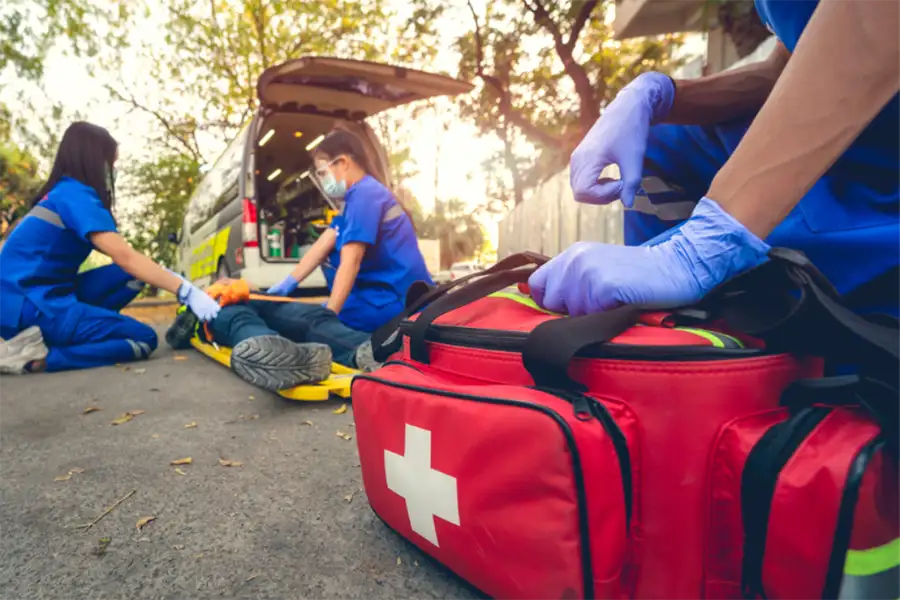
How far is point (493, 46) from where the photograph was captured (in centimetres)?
1080

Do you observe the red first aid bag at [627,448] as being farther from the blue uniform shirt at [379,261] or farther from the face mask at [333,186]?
the face mask at [333,186]

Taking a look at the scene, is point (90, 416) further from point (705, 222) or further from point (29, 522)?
point (705, 222)

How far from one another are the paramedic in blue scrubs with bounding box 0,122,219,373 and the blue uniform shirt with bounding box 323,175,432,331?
2.69ft

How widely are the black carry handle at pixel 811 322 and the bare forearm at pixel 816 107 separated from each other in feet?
0.37

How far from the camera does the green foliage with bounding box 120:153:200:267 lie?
41.7 ft

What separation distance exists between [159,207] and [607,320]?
1440 cm

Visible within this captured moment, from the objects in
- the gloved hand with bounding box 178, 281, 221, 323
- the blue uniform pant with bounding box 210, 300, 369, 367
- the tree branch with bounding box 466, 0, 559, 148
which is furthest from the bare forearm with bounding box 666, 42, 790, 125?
the tree branch with bounding box 466, 0, 559, 148

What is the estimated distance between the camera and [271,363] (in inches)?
78.5

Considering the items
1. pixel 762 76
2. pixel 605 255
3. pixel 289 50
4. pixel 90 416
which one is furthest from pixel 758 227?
pixel 289 50

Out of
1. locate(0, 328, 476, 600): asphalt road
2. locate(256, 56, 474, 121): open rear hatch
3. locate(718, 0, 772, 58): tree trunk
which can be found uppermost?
locate(718, 0, 772, 58): tree trunk

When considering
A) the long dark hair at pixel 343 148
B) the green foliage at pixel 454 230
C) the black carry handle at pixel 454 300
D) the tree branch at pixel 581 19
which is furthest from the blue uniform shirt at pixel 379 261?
the green foliage at pixel 454 230

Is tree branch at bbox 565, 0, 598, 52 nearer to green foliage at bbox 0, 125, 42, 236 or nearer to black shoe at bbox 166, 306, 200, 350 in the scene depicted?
black shoe at bbox 166, 306, 200, 350

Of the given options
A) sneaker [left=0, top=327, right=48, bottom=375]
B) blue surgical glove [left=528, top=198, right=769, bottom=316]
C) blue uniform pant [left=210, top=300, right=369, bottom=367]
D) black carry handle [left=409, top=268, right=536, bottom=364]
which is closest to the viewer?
blue surgical glove [left=528, top=198, right=769, bottom=316]

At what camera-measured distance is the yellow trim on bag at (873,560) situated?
1.89ft
